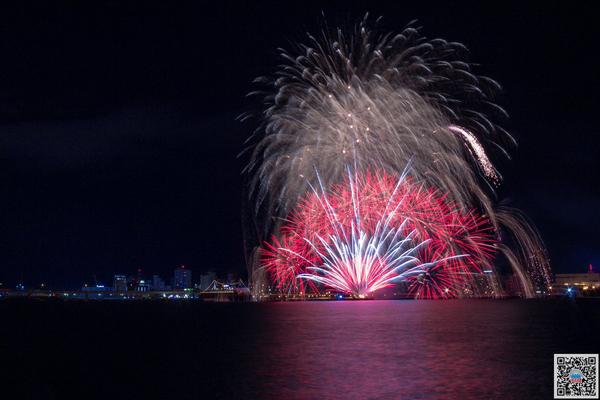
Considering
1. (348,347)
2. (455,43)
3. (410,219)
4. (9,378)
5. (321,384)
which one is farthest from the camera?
(410,219)

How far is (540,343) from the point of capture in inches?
1276

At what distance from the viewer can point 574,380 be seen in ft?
58.5

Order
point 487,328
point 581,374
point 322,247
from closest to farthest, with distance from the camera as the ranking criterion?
point 581,374
point 487,328
point 322,247

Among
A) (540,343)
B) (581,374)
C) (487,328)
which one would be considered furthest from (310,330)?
(581,374)

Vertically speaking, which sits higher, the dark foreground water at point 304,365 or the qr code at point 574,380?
the qr code at point 574,380

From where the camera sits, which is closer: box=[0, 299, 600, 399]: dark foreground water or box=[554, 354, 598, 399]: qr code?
box=[554, 354, 598, 399]: qr code

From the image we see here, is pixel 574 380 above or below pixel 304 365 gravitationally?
above

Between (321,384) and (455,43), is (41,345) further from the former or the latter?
(455,43)

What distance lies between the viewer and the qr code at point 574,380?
1700 centimetres

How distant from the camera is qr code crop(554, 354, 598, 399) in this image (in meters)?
17.0

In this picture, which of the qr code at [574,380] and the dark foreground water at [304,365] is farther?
the dark foreground water at [304,365]

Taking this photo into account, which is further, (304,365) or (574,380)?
(304,365)

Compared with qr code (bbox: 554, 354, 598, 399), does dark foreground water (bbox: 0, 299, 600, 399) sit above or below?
below

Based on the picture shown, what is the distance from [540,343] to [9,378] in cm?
2372
